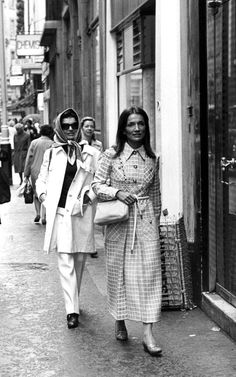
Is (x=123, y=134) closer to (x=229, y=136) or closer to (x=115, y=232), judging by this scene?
(x=115, y=232)

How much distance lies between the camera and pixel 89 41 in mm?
17188

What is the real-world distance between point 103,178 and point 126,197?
299mm

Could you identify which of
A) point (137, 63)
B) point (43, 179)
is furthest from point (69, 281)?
point (137, 63)

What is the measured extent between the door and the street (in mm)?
484

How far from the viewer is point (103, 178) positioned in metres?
6.20

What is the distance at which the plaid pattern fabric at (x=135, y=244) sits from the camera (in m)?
6.04

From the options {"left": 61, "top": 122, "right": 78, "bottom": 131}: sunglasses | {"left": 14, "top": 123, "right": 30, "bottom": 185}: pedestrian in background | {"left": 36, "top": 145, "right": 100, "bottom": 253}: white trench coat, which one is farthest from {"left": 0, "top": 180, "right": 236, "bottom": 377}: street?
{"left": 14, "top": 123, "right": 30, "bottom": 185}: pedestrian in background

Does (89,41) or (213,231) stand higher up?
(89,41)

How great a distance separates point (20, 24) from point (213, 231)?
71.1m

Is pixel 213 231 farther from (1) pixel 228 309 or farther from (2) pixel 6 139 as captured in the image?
(2) pixel 6 139

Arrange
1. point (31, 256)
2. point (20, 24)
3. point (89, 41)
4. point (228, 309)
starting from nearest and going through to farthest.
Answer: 1. point (228, 309)
2. point (31, 256)
3. point (89, 41)
4. point (20, 24)

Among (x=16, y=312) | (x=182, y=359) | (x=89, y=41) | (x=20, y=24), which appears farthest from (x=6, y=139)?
(x=20, y=24)

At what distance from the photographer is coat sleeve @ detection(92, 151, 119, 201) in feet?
20.1

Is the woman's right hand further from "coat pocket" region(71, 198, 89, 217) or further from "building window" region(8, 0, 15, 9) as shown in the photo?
"building window" region(8, 0, 15, 9)
